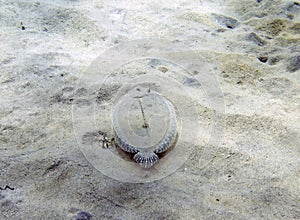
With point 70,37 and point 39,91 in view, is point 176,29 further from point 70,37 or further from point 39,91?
point 39,91

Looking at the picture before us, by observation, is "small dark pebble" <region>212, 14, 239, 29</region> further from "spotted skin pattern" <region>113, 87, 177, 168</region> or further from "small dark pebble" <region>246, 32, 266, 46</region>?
"spotted skin pattern" <region>113, 87, 177, 168</region>

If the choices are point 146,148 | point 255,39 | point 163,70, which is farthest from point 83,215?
point 255,39

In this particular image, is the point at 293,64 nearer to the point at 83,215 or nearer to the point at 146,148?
the point at 146,148

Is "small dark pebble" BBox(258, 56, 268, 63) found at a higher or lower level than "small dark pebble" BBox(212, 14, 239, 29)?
lower

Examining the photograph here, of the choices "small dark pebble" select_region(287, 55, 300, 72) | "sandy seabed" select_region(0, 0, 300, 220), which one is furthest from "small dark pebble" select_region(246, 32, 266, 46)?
"small dark pebble" select_region(287, 55, 300, 72)

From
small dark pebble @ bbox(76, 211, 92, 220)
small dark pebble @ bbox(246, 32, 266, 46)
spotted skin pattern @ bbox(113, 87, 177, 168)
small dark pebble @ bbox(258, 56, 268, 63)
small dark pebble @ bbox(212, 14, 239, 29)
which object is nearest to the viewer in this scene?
small dark pebble @ bbox(76, 211, 92, 220)

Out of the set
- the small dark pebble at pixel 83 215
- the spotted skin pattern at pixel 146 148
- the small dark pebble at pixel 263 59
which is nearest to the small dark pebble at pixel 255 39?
the small dark pebble at pixel 263 59
